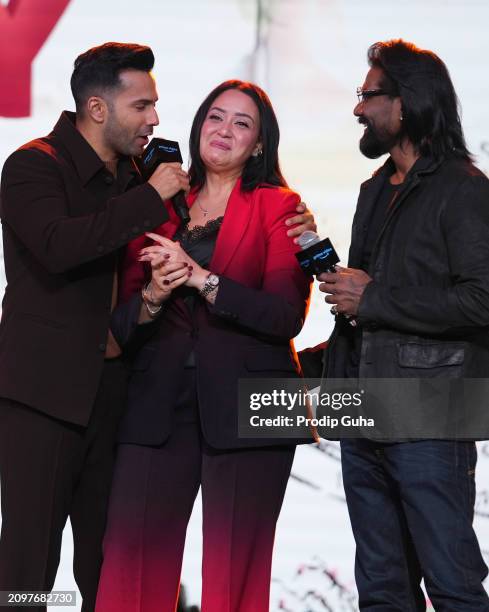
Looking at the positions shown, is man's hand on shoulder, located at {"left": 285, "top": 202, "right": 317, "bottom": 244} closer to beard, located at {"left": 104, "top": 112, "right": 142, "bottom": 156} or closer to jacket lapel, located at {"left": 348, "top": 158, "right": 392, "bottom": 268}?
jacket lapel, located at {"left": 348, "top": 158, "right": 392, "bottom": 268}

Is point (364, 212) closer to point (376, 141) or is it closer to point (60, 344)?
point (376, 141)

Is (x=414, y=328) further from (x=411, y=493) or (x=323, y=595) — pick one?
(x=323, y=595)

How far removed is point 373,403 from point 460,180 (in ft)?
1.80

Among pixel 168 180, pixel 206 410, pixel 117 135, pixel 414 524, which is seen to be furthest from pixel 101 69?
pixel 414 524

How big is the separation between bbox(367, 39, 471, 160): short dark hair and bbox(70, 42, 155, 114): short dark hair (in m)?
0.67

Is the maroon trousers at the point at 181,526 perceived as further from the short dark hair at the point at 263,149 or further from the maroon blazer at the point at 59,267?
the short dark hair at the point at 263,149

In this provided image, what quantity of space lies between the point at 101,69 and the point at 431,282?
992 millimetres

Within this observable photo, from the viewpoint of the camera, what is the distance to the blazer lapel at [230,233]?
8.63 ft

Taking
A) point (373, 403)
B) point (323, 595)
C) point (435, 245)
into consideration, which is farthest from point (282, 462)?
point (323, 595)

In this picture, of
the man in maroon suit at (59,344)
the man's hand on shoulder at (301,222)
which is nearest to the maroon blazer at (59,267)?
the man in maroon suit at (59,344)

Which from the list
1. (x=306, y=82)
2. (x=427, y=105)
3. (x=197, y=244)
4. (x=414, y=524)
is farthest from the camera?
(x=306, y=82)

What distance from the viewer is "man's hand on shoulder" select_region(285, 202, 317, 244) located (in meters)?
2.63

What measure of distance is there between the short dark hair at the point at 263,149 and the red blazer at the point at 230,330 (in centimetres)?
8

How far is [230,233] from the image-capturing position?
264 cm
